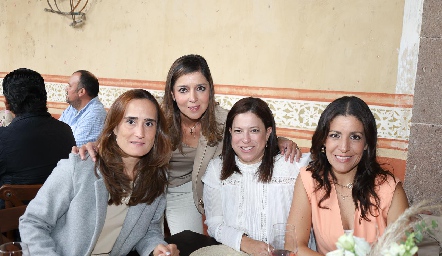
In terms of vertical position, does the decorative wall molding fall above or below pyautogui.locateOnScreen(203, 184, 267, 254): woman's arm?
above

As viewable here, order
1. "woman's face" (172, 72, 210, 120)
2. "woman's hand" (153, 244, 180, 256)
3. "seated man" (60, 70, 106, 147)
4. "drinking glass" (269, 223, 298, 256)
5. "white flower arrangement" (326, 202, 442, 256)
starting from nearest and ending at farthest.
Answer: "white flower arrangement" (326, 202, 442, 256) < "drinking glass" (269, 223, 298, 256) < "woman's hand" (153, 244, 180, 256) < "woman's face" (172, 72, 210, 120) < "seated man" (60, 70, 106, 147)

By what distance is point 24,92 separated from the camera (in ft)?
9.54

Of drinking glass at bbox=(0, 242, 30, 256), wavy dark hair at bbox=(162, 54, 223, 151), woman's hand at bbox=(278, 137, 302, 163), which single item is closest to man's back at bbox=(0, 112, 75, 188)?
wavy dark hair at bbox=(162, 54, 223, 151)

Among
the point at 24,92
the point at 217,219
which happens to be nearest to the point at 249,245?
the point at 217,219

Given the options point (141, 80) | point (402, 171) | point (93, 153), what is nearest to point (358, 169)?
point (93, 153)

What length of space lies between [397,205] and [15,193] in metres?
1.69

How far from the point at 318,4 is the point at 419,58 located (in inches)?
35.5

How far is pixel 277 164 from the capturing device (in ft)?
7.86

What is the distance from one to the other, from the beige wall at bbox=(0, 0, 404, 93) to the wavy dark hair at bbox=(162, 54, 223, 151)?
153cm

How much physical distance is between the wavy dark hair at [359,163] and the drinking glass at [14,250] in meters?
1.23

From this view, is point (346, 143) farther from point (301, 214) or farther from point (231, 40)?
point (231, 40)

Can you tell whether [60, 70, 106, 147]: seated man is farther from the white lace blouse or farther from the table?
the table

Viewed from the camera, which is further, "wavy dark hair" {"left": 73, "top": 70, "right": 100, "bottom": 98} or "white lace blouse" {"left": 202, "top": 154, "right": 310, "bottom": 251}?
"wavy dark hair" {"left": 73, "top": 70, "right": 100, "bottom": 98}

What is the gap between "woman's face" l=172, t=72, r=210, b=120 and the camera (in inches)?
104
